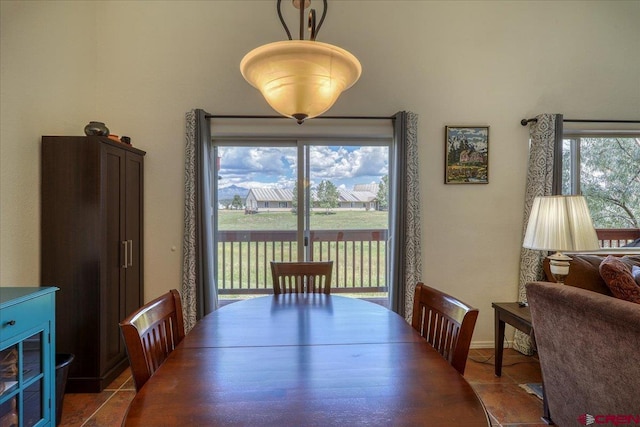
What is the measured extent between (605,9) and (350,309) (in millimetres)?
3828

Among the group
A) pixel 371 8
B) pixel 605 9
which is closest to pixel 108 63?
pixel 371 8

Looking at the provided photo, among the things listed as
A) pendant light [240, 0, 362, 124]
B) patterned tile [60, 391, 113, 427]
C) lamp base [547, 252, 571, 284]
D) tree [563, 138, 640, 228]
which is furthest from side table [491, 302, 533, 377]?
patterned tile [60, 391, 113, 427]

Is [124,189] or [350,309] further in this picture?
[124,189]

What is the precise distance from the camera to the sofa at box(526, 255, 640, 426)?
1.23m

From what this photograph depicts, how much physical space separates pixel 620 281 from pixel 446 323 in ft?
3.40

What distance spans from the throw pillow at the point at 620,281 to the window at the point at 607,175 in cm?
183

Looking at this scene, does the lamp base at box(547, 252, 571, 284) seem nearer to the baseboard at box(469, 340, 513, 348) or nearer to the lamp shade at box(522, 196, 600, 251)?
the lamp shade at box(522, 196, 600, 251)

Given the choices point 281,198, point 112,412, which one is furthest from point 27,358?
point 281,198

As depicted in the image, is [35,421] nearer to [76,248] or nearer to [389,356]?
[76,248]

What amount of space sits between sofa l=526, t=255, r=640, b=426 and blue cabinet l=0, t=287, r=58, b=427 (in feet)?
8.63

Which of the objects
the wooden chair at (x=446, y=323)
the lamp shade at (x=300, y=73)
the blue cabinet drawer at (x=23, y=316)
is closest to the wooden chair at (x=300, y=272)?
the wooden chair at (x=446, y=323)

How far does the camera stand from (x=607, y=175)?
308 cm

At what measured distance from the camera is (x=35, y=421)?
5.27ft

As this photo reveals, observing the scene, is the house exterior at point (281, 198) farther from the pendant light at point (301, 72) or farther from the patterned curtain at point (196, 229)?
the pendant light at point (301, 72)
